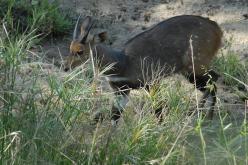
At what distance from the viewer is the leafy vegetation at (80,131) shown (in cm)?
482

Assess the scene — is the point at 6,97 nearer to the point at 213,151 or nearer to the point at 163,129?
the point at 163,129

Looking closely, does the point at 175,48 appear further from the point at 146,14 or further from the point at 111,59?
the point at 146,14

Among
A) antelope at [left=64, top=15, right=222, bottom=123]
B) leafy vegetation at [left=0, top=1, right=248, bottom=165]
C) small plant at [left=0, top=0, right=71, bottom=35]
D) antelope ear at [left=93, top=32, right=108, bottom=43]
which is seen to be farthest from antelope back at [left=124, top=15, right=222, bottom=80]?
leafy vegetation at [left=0, top=1, right=248, bottom=165]

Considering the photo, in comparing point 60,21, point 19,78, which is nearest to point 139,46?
point 60,21

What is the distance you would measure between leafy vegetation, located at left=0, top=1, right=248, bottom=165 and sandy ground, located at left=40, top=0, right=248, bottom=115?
3.75 metres

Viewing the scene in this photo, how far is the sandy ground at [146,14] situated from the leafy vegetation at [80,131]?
3.75 meters

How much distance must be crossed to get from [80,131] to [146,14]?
5.23 meters

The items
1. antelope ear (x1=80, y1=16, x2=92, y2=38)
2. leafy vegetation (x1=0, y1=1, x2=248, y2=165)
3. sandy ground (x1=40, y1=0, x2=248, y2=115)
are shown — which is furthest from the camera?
sandy ground (x1=40, y1=0, x2=248, y2=115)

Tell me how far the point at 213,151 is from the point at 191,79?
3233 mm

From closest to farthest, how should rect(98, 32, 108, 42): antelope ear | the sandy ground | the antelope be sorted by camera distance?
rect(98, 32, 108, 42): antelope ear → the antelope → the sandy ground

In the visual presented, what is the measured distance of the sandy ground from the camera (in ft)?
30.7

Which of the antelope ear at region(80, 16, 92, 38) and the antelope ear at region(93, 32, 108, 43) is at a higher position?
the antelope ear at region(80, 16, 92, 38)

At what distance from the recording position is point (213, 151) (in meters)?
4.88

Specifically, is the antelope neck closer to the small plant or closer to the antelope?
the antelope
